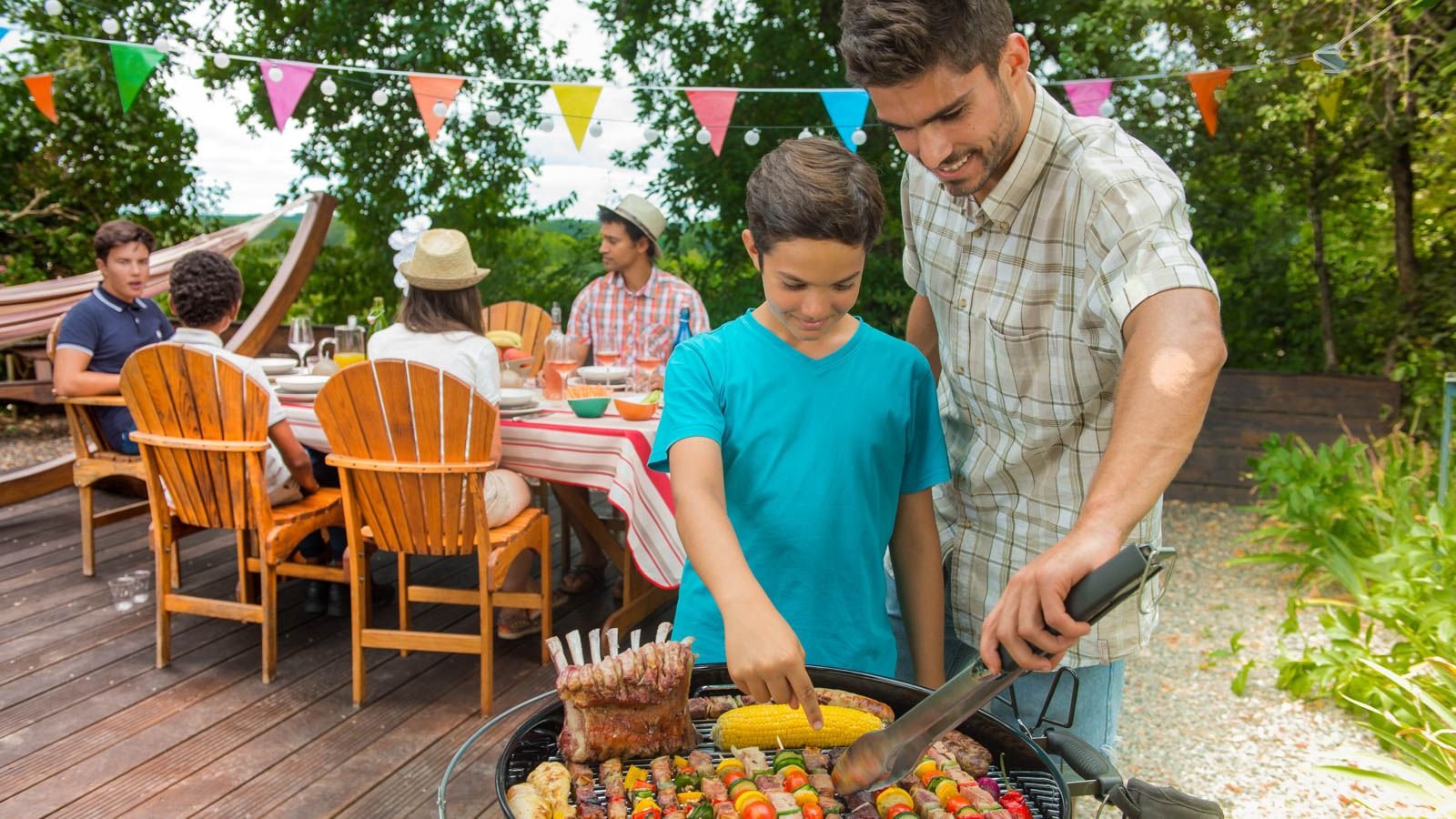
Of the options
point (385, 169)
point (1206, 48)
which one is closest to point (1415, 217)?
point (1206, 48)

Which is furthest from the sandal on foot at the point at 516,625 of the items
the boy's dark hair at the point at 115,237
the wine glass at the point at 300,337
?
the boy's dark hair at the point at 115,237

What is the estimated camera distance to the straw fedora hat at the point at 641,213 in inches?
182

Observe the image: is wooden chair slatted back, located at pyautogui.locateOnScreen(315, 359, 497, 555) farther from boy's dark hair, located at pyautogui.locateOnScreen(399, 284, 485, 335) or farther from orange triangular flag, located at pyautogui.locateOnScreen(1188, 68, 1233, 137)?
orange triangular flag, located at pyautogui.locateOnScreen(1188, 68, 1233, 137)

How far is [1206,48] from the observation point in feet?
18.1

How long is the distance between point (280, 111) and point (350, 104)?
8.24 feet

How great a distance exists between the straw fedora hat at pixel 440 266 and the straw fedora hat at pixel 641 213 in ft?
4.61

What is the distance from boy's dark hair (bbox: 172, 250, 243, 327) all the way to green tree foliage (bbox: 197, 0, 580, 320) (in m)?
3.47

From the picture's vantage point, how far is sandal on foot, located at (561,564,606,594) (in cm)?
409

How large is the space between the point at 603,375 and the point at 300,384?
1.05 metres

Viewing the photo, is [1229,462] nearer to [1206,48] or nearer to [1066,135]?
[1206,48]

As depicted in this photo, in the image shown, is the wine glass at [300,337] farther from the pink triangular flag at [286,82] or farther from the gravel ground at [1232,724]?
the gravel ground at [1232,724]

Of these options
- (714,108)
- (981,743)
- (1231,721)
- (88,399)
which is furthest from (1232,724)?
(88,399)

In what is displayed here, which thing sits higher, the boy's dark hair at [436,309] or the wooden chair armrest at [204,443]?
the boy's dark hair at [436,309]

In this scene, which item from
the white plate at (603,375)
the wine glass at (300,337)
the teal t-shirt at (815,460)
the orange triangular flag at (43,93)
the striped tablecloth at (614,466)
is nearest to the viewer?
the teal t-shirt at (815,460)
